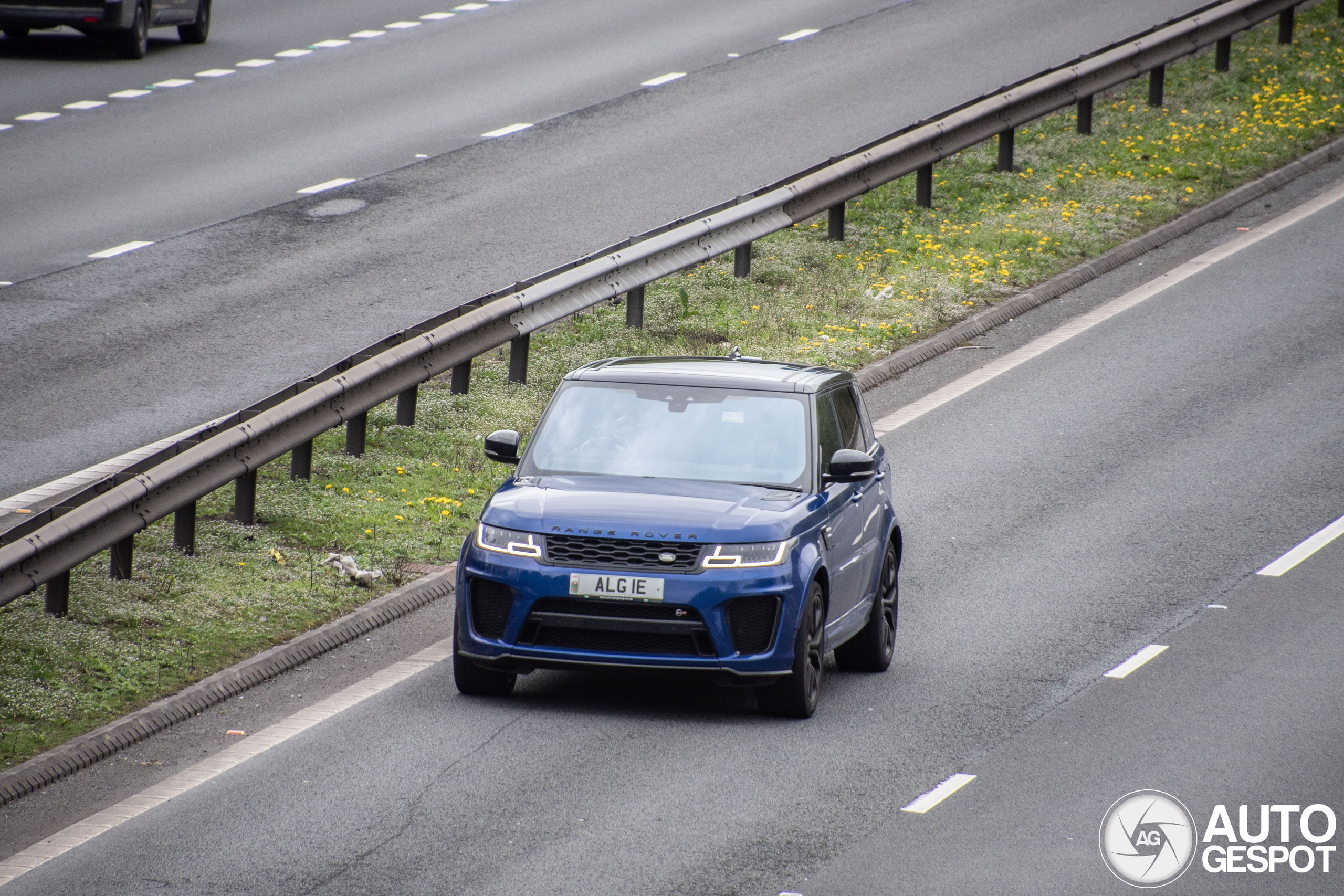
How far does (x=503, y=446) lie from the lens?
31.7 ft

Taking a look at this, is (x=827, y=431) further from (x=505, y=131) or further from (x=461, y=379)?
(x=505, y=131)

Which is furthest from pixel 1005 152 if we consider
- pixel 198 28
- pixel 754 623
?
pixel 754 623

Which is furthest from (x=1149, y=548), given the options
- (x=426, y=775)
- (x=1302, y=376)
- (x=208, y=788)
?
(x=208, y=788)

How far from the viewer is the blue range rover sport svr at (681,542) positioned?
8609mm

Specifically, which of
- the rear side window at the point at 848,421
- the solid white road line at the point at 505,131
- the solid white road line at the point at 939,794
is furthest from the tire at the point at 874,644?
the solid white road line at the point at 505,131

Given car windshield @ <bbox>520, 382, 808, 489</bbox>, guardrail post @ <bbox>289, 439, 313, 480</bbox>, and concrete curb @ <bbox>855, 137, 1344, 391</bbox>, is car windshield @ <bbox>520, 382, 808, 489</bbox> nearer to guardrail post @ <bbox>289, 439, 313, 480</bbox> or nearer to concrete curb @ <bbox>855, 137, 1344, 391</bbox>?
guardrail post @ <bbox>289, 439, 313, 480</bbox>

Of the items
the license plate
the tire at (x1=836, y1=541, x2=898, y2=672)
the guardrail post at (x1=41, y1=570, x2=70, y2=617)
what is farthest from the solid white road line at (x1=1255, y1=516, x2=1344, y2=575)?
the guardrail post at (x1=41, y1=570, x2=70, y2=617)

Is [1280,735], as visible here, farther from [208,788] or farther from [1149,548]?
[208,788]

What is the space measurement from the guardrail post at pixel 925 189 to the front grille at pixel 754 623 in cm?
1211

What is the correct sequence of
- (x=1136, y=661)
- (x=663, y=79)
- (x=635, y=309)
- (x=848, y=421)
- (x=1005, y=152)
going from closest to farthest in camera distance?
1. (x=1136, y=661)
2. (x=848, y=421)
3. (x=635, y=309)
4. (x=1005, y=152)
5. (x=663, y=79)

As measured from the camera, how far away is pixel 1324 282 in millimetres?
18109

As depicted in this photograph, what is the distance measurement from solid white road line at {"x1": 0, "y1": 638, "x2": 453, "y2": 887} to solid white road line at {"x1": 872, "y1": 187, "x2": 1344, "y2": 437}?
5.10 metres

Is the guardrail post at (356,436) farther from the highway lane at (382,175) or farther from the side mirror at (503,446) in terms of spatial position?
the side mirror at (503,446)

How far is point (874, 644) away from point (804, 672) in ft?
4.01
